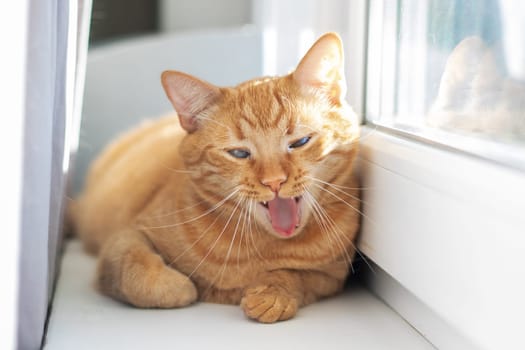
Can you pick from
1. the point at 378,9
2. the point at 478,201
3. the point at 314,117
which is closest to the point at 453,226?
the point at 478,201

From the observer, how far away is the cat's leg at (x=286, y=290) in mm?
1215

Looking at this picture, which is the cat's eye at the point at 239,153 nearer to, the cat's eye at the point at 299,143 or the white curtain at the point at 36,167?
the cat's eye at the point at 299,143

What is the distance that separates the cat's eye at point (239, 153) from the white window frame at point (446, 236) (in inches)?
10.1

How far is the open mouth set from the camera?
124cm

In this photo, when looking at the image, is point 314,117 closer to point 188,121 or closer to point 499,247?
point 188,121

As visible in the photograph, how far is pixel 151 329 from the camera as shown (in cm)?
120

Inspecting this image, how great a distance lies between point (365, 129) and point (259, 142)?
1.09ft

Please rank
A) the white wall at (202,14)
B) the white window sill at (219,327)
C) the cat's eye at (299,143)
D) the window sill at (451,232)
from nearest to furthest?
the window sill at (451,232), the white window sill at (219,327), the cat's eye at (299,143), the white wall at (202,14)

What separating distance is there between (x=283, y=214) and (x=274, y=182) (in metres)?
0.09

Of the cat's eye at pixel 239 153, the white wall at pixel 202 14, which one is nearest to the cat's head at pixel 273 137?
the cat's eye at pixel 239 153

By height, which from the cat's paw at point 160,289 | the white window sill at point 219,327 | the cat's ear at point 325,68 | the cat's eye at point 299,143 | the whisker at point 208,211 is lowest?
the white window sill at point 219,327

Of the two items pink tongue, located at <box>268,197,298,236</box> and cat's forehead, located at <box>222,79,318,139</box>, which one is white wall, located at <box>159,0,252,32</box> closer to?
cat's forehead, located at <box>222,79,318,139</box>

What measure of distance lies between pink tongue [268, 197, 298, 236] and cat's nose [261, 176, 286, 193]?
0.06m

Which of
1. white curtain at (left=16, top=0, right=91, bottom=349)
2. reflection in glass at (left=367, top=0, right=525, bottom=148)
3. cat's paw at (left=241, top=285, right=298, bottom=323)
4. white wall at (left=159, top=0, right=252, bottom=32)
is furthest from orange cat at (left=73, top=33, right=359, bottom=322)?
white wall at (left=159, top=0, right=252, bottom=32)
